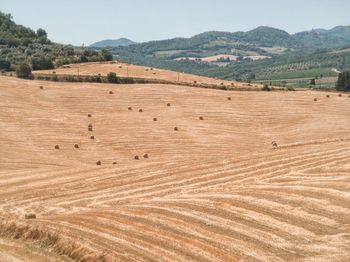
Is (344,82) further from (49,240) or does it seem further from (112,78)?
(49,240)

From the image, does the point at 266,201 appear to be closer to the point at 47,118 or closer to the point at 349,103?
the point at 47,118

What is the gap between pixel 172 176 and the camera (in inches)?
1751

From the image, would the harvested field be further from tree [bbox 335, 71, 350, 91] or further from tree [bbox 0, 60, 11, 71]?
tree [bbox 335, 71, 350, 91]

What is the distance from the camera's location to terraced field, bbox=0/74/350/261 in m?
27.5

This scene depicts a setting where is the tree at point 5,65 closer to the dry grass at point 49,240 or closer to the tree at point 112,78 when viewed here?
the tree at point 112,78

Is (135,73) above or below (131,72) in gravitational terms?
below

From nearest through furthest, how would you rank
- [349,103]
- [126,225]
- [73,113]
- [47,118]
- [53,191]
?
[126,225], [53,191], [47,118], [73,113], [349,103]

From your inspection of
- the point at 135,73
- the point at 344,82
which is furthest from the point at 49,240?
the point at 344,82

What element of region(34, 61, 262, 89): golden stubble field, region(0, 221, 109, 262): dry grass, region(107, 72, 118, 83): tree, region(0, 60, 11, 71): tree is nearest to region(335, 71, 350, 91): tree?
region(34, 61, 262, 89): golden stubble field

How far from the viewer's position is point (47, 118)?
7375 cm

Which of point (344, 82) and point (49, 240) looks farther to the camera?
point (344, 82)

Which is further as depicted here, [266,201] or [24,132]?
[24,132]

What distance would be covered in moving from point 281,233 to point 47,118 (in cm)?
4990

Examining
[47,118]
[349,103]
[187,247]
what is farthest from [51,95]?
[187,247]
